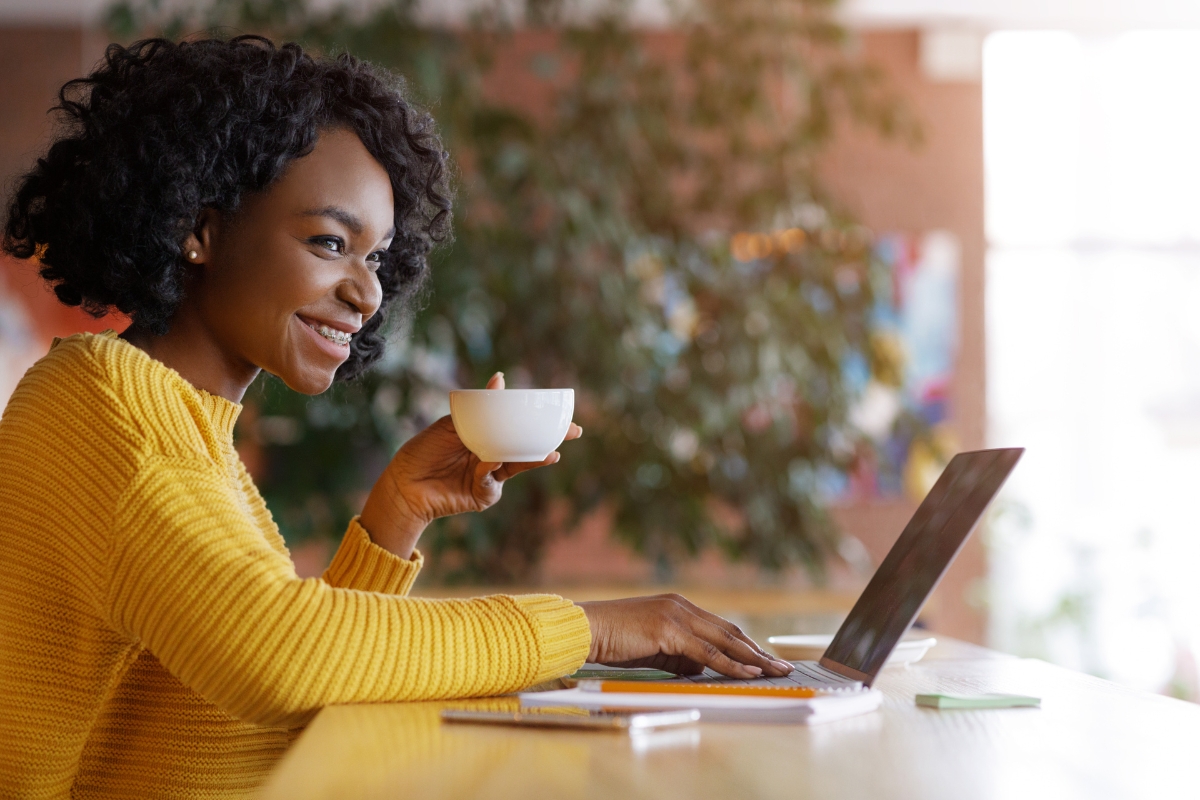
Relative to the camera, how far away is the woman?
0.79m

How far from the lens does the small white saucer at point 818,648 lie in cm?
108

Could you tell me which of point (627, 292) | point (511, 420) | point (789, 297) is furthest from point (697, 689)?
point (789, 297)

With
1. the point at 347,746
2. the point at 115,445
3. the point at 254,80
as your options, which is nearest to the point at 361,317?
the point at 254,80

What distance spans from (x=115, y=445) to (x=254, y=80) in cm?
40

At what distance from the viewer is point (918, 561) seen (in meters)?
0.91

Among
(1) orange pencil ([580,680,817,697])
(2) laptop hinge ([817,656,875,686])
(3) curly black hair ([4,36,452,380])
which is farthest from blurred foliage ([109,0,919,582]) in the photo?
(1) orange pencil ([580,680,817,697])

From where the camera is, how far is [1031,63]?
4.33 metres

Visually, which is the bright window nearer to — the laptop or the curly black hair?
the laptop

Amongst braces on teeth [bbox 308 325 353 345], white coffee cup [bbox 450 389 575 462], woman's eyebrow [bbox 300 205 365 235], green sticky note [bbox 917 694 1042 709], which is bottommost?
green sticky note [bbox 917 694 1042 709]

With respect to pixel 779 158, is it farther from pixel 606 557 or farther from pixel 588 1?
pixel 606 557

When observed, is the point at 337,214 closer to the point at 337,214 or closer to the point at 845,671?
the point at 337,214

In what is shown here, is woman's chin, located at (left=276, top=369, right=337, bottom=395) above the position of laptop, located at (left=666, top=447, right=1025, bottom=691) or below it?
above

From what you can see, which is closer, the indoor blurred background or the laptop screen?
the laptop screen

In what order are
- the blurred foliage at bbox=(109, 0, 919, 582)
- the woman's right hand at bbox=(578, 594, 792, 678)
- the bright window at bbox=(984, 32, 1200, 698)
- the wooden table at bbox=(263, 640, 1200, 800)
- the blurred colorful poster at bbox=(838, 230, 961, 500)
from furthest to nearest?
the bright window at bbox=(984, 32, 1200, 698) < the blurred colorful poster at bbox=(838, 230, 961, 500) < the blurred foliage at bbox=(109, 0, 919, 582) < the woman's right hand at bbox=(578, 594, 792, 678) < the wooden table at bbox=(263, 640, 1200, 800)
